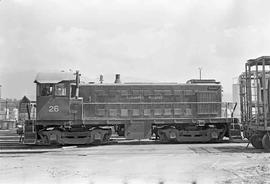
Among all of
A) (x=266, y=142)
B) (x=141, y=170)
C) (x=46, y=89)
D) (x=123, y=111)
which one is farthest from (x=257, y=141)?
(x=46, y=89)

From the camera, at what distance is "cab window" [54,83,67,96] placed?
18.2m

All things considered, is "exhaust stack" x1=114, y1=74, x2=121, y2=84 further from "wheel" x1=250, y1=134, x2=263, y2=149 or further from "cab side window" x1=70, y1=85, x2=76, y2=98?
"wheel" x1=250, y1=134, x2=263, y2=149

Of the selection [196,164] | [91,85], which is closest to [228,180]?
[196,164]

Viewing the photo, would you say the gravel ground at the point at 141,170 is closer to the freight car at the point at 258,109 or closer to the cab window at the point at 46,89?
Answer: the freight car at the point at 258,109

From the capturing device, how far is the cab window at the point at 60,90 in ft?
59.7

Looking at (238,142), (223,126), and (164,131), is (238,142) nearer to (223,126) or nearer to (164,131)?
(223,126)

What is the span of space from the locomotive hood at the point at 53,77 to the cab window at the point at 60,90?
271 mm

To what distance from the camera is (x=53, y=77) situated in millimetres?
18250

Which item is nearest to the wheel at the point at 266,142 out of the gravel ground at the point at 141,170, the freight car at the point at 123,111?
the gravel ground at the point at 141,170

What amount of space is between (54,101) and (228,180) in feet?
40.0

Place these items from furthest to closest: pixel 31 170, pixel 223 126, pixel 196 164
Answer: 1. pixel 223 126
2. pixel 196 164
3. pixel 31 170

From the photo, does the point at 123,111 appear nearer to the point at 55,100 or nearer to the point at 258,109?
the point at 55,100

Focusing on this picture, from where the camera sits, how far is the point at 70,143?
60.2ft

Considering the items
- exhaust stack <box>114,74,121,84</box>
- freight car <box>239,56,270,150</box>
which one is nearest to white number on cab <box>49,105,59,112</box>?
exhaust stack <box>114,74,121,84</box>
